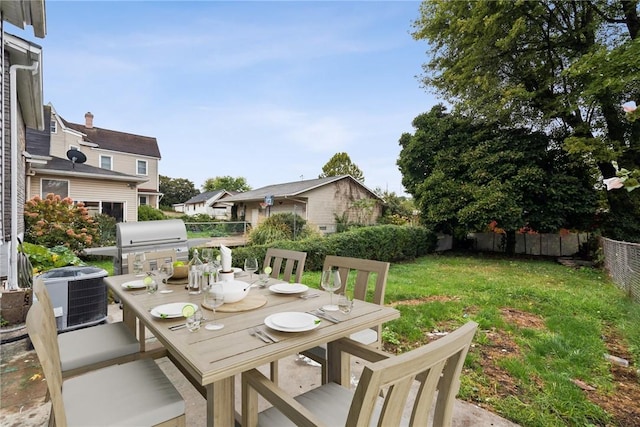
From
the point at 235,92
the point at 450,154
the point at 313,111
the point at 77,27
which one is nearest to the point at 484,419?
the point at 77,27

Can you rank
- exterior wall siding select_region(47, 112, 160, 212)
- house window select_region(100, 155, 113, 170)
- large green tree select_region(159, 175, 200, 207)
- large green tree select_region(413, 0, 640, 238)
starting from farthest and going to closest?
large green tree select_region(159, 175, 200, 207), house window select_region(100, 155, 113, 170), exterior wall siding select_region(47, 112, 160, 212), large green tree select_region(413, 0, 640, 238)

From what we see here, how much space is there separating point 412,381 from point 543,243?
12.5 meters

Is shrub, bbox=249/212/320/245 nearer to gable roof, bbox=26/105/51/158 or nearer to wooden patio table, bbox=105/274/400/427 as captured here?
gable roof, bbox=26/105/51/158

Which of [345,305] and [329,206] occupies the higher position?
[329,206]

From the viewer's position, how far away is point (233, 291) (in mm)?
1994

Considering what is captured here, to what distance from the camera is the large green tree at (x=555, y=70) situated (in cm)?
805

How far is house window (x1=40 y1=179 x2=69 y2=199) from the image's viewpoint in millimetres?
10203

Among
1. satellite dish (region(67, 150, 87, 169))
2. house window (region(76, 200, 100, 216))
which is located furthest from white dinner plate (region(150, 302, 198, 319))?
satellite dish (region(67, 150, 87, 169))

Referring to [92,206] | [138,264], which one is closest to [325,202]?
[92,206]

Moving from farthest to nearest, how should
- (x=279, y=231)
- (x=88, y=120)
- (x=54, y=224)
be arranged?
(x=88, y=120), (x=279, y=231), (x=54, y=224)

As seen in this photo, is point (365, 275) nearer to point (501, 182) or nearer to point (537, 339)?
point (537, 339)

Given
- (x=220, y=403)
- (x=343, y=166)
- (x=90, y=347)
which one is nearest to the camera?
(x=220, y=403)

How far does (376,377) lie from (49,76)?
10.0 m

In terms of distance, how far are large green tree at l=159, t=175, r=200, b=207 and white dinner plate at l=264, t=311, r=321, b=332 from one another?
137ft
